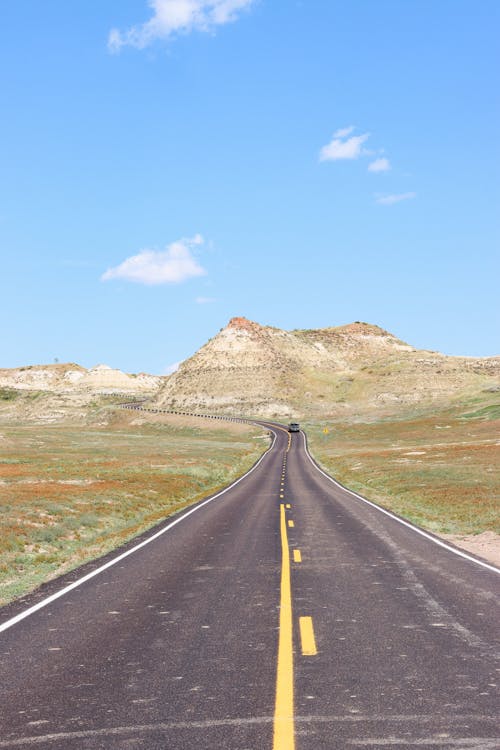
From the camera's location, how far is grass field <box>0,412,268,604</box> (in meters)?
17.4

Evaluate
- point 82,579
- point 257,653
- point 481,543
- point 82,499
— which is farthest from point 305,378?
point 257,653

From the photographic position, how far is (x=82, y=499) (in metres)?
29.4

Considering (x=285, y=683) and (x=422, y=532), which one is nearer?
(x=285, y=683)

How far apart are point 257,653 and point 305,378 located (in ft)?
528

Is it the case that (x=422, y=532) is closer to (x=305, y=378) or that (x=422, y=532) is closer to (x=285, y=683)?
(x=285, y=683)

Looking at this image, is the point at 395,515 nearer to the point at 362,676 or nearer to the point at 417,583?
the point at 417,583

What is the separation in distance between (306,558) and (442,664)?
817cm

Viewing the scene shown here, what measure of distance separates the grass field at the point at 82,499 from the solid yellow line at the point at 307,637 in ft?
20.3

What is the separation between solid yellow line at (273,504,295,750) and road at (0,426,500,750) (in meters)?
0.02

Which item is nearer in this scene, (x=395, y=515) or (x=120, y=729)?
(x=120, y=729)

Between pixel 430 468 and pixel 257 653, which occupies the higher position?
pixel 257 653

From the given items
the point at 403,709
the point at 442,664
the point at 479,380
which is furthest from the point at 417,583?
the point at 479,380

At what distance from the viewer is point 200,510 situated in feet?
91.7

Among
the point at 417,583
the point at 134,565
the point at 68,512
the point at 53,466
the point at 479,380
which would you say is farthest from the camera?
the point at 479,380
